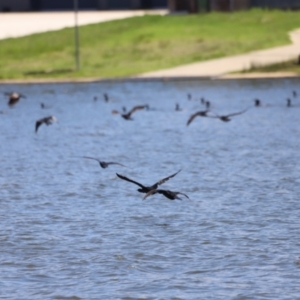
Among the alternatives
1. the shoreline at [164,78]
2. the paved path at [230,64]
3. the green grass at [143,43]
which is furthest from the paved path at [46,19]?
the paved path at [230,64]

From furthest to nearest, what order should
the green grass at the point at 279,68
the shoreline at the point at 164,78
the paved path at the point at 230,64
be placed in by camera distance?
the paved path at the point at 230,64, the green grass at the point at 279,68, the shoreline at the point at 164,78

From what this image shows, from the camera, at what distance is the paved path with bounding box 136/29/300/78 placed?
51031 mm

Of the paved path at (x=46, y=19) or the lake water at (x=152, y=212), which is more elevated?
the paved path at (x=46, y=19)

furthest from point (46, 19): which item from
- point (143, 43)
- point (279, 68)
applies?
point (279, 68)

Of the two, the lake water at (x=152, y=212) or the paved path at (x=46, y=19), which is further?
the paved path at (x=46, y=19)

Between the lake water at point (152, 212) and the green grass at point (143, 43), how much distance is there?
1658cm

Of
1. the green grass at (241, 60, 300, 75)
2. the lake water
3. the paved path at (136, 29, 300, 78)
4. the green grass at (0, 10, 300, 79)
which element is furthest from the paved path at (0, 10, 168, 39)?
the lake water

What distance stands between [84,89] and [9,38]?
15.7m

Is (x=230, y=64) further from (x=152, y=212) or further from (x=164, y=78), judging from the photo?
(x=152, y=212)

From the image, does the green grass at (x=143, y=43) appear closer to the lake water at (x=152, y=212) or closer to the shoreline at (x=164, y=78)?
the shoreline at (x=164, y=78)

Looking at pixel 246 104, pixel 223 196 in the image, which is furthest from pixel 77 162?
pixel 246 104

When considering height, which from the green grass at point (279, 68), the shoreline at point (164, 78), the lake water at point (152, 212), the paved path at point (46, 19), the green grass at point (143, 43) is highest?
the paved path at point (46, 19)

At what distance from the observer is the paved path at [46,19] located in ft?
226

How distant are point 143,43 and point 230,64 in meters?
8.78
